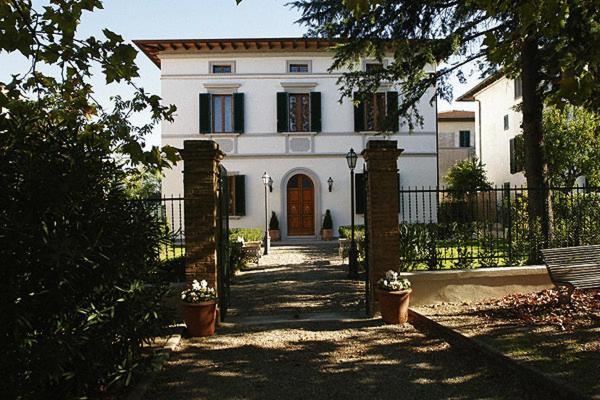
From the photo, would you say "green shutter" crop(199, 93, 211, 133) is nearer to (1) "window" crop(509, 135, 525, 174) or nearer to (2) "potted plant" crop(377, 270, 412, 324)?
(1) "window" crop(509, 135, 525, 174)

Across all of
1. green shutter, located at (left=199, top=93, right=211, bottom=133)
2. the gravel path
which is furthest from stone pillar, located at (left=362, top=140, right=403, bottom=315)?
green shutter, located at (left=199, top=93, right=211, bottom=133)

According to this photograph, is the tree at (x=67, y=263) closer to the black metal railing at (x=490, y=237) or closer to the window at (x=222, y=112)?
the black metal railing at (x=490, y=237)

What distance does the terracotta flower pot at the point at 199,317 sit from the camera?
648 centimetres

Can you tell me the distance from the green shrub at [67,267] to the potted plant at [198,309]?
216 centimetres

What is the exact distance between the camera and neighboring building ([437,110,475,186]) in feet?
110

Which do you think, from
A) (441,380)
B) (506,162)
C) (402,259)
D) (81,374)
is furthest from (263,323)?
(506,162)

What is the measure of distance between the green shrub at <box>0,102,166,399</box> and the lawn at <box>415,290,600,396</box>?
140 inches

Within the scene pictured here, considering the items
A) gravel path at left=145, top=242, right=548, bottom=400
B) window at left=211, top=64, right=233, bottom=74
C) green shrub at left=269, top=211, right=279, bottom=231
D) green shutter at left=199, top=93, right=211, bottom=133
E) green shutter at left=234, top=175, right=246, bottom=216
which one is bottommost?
gravel path at left=145, top=242, right=548, bottom=400

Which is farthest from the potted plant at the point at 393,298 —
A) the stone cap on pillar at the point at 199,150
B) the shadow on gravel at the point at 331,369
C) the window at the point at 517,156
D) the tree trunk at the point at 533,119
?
the window at the point at 517,156

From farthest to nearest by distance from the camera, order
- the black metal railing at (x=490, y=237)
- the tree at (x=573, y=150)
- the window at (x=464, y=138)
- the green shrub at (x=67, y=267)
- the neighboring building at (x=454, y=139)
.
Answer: the window at (x=464, y=138) < the neighboring building at (x=454, y=139) < the tree at (x=573, y=150) < the black metal railing at (x=490, y=237) < the green shrub at (x=67, y=267)

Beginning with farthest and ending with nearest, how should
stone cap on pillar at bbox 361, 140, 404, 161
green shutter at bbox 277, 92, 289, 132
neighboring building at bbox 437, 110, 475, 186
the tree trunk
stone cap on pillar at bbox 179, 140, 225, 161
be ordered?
neighboring building at bbox 437, 110, 475, 186, green shutter at bbox 277, 92, 289, 132, the tree trunk, stone cap on pillar at bbox 361, 140, 404, 161, stone cap on pillar at bbox 179, 140, 225, 161

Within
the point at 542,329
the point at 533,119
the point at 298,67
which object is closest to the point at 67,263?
the point at 542,329

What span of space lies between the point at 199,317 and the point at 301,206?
15.6 m

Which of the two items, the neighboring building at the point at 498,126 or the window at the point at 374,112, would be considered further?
the neighboring building at the point at 498,126
